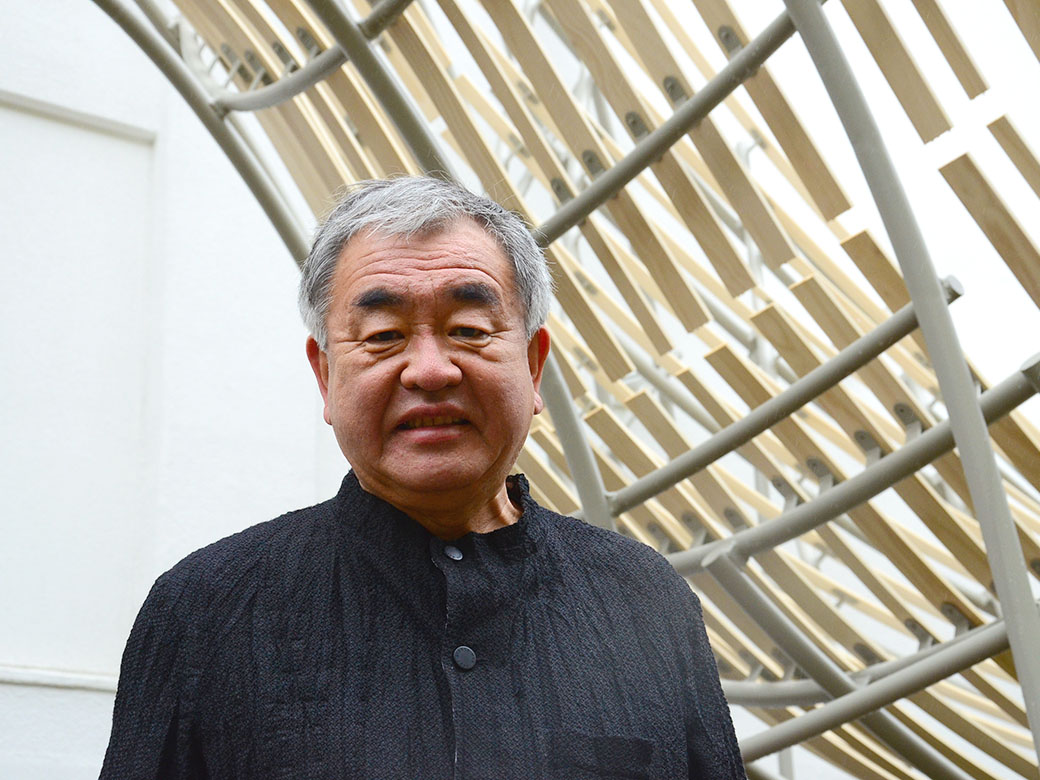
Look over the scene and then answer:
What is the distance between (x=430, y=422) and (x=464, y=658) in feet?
0.77

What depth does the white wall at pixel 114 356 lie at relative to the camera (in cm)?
650

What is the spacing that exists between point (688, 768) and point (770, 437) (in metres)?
3.51

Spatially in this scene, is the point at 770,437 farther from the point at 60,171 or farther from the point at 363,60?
the point at 60,171

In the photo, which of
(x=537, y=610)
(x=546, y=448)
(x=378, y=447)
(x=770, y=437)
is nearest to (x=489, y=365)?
(x=378, y=447)

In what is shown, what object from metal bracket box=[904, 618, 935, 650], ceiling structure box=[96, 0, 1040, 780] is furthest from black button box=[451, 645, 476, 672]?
metal bracket box=[904, 618, 935, 650]

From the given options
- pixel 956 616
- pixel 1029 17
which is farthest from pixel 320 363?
pixel 956 616

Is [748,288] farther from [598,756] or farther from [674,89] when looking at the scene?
[598,756]

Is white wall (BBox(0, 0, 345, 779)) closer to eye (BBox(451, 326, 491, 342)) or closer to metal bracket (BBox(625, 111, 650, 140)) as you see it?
metal bracket (BBox(625, 111, 650, 140))

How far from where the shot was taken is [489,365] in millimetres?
1450

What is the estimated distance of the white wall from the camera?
650 cm

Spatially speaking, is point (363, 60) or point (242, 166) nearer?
point (363, 60)

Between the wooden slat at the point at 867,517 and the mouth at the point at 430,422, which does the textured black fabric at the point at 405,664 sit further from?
the wooden slat at the point at 867,517

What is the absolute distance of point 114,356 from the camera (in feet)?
22.9

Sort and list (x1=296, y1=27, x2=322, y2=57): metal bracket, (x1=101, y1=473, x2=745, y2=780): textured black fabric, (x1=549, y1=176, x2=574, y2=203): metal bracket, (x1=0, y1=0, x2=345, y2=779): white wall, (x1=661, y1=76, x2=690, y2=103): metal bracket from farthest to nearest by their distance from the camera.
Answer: (x1=0, y1=0, x2=345, y2=779): white wall
(x1=296, y1=27, x2=322, y2=57): metal bracket
(x1=549, y1=176, x2=574, y2=203): metal bracket
(x1=661, y1=76, x2=690, y2=103): metal bracket
(x1=101, y1=473, x2=745, y2=780): textured black fabric
